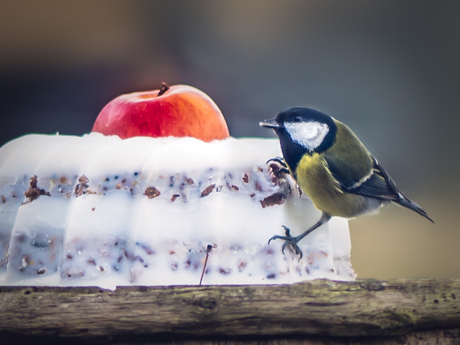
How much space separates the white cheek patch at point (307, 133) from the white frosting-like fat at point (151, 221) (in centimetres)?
6

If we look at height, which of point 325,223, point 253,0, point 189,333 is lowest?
point 189,333

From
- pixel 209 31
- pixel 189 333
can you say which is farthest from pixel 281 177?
pixel 209 31

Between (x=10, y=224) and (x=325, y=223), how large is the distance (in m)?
0.45

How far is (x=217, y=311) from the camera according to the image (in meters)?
0.48

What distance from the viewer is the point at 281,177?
58cm

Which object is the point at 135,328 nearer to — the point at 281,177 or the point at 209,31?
the point at 281,177

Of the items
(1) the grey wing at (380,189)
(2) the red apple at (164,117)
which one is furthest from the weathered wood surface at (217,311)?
(2) the red apple at (164,117)

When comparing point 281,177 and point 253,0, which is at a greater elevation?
point 253,0

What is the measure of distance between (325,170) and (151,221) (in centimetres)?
25

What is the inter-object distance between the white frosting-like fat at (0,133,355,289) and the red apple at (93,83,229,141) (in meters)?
0.05

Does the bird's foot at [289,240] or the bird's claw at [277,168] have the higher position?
the bird's claw at [277,168]

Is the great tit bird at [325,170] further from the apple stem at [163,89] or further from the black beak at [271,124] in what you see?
the apple stem at [163,89]

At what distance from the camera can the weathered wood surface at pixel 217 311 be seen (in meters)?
0.48

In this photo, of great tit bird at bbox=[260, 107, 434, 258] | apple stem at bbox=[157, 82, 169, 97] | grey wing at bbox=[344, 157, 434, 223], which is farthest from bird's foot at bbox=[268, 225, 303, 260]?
apple stem at bbox=[157, 82, 169, 97]
